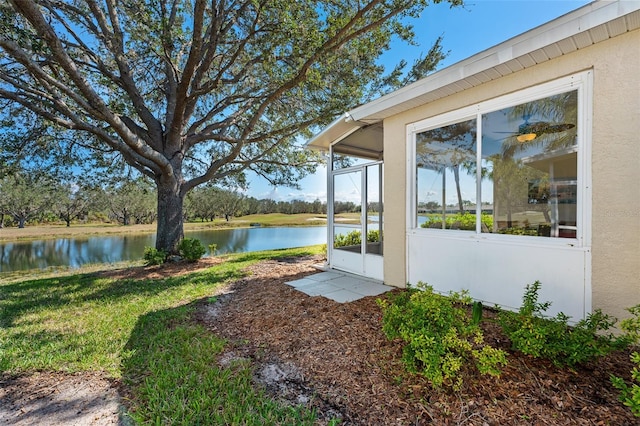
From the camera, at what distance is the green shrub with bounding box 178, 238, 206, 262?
7.93 meters

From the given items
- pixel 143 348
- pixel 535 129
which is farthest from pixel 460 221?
pixel 143 348

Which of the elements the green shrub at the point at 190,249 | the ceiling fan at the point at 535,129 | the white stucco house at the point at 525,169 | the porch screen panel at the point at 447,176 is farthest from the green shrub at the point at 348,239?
the green shrub at the point at 190,249

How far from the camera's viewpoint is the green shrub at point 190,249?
7930 millimetres

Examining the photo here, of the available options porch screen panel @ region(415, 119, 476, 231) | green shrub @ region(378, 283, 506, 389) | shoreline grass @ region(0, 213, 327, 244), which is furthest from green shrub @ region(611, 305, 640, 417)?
shoreline grass @ region(0, 213, 327, 244)

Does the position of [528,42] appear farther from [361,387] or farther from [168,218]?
[168,218]

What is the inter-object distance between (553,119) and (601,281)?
1.70 meters

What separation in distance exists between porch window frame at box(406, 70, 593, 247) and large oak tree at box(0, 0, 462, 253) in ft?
9.39

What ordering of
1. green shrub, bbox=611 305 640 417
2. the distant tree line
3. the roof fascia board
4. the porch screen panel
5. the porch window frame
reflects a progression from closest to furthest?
green shrub, bbox=611 305 640 417 < the roof fascia board < the porch window frame < the porch screen panel < the distant tree line

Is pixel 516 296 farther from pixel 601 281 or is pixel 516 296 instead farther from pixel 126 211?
pixel 126 211

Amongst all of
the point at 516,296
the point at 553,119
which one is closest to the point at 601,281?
the point at 516,296

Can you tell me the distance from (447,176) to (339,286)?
7.95ft

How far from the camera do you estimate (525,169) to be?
3408 mm

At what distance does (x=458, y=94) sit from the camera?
12.0ft

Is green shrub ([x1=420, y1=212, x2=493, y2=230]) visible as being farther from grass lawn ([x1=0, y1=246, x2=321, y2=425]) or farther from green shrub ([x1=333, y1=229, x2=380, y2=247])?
grass lawn ([x1=0, y1=246, x2=321, y2=425])
